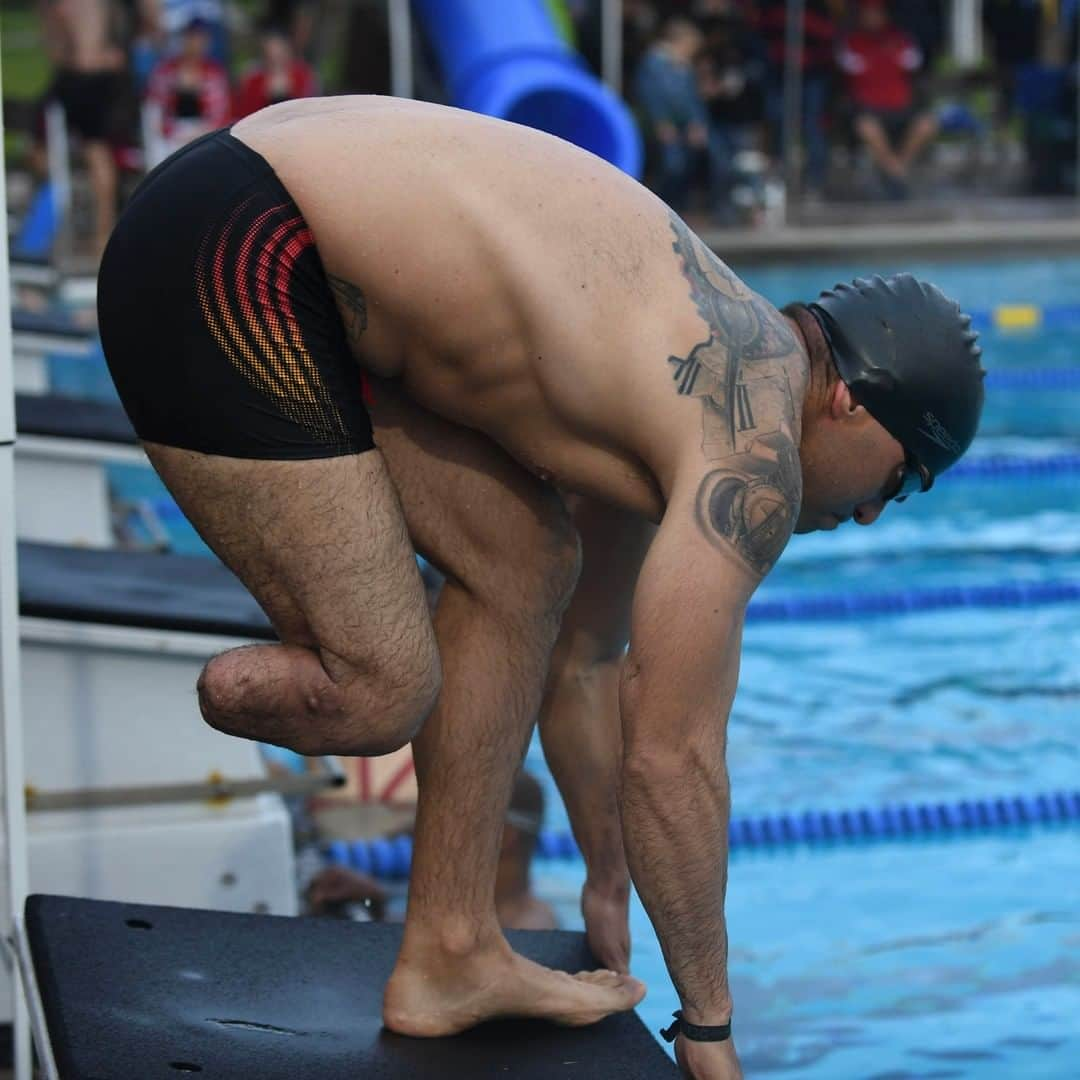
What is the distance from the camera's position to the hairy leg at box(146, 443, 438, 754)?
2270 mm

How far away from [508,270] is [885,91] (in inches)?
486

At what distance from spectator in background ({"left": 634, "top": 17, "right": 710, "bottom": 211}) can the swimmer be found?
10374mm

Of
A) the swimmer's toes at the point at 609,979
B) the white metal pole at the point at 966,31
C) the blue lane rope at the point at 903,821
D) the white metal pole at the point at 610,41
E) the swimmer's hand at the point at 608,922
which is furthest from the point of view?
the white metal pole at the point at 966,31

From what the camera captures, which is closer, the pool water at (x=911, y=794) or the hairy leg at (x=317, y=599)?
the hairy leg at (x=317, y=599)

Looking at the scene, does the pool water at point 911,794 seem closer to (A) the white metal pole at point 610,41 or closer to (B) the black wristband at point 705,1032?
(B) the black wristband at point 705,1032

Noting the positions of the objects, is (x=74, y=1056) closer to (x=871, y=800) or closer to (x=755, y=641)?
(x=871, y=800)

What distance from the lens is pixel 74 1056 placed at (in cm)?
222

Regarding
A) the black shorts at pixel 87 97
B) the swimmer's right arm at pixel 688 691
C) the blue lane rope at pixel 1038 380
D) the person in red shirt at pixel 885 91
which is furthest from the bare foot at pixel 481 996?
the person in red shirt at pixel 885 91

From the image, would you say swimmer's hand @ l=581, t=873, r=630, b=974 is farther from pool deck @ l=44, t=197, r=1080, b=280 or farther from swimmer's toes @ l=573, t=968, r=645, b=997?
pool deck @ l=44, t=197, r=1080, b=280

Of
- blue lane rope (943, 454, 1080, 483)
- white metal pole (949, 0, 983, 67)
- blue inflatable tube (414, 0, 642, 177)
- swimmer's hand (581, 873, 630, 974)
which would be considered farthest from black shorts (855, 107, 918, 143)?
swimmer's hand (581, 873, 630, 974)

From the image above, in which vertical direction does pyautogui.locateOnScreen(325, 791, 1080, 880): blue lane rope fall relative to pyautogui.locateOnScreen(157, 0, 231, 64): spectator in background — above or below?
below

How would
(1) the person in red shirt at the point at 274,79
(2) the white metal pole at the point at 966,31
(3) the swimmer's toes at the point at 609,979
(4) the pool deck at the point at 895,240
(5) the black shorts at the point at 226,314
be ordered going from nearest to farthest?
(5) the black shorts at the point at 226,314 < (3) the swimmer's toes at the point at 609,979 < (1) the person in red shirt at the point at 274,79 < (4) the pool deck at the point at 895,240 < (2) the white metal pole at the point at 966,31

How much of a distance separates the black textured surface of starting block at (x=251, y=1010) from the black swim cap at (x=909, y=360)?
905 mm

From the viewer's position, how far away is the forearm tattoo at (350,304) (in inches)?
89.4
